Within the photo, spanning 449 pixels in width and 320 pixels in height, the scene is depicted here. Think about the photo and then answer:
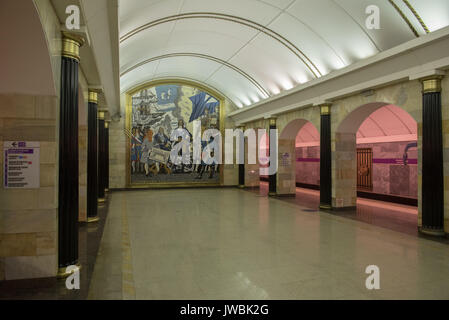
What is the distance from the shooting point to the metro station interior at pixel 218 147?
13.5 feet

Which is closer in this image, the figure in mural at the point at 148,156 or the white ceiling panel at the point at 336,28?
the white ceiling panel at the point at 336,28

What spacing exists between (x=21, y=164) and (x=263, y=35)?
9235mm

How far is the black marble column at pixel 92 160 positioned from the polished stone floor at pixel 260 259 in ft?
2.24

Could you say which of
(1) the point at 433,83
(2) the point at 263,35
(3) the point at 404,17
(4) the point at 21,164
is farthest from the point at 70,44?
(2) the point at 263,35

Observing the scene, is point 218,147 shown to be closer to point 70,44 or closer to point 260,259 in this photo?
point 260,259

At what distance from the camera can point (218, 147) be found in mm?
18375

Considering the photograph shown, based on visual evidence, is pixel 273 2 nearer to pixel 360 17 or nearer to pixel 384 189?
pixel 360 17

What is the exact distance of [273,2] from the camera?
9.07 m

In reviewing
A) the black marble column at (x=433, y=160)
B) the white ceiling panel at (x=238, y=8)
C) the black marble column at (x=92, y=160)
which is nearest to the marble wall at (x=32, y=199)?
the black marble column at (x=92, y=160)

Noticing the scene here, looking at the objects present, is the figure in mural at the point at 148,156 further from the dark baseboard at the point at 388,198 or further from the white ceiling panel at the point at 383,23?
the white ceiling panel at the point at 383,23

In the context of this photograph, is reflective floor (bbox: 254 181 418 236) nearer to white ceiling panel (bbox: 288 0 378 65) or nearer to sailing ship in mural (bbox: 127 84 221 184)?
white ceiling panel (bbox: 288 0 378 65)

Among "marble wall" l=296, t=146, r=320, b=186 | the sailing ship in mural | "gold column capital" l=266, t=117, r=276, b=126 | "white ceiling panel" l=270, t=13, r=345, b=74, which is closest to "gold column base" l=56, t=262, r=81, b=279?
"white ceiling panel" l=270, t=13, r=345, b=74

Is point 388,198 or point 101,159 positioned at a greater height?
point 101,159
